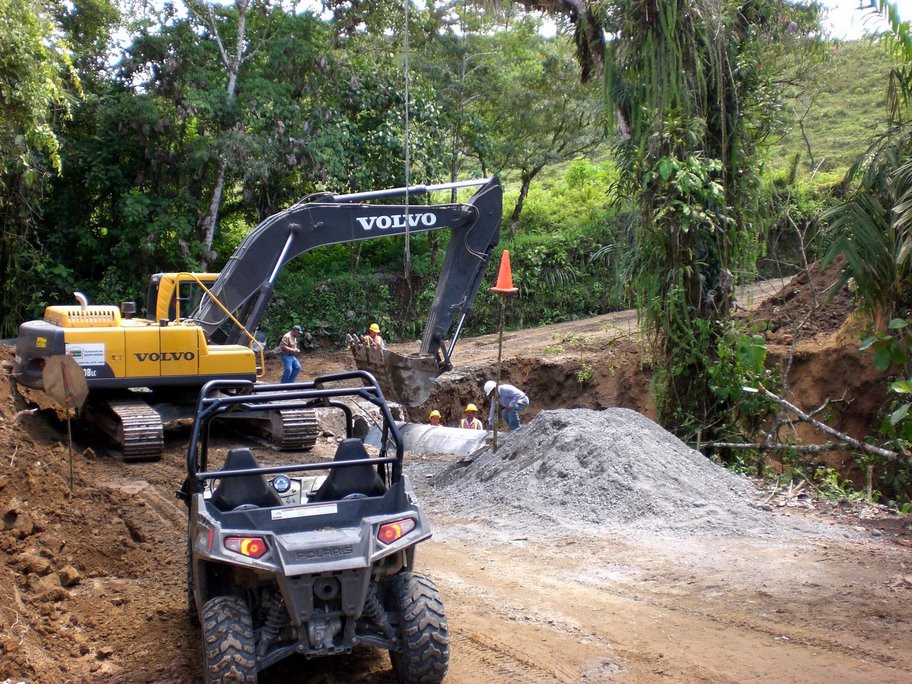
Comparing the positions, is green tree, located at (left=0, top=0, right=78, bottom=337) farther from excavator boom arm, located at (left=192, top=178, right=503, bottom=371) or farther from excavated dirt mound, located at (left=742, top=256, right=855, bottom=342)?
excavated dirt mound, located at (left=742, top=256, right=855, bottom=342)

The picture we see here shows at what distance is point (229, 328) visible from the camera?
1324 centimetres

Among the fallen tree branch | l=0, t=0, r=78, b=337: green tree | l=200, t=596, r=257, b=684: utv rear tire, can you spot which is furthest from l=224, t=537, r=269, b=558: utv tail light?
l=0, t=0, r=78, b=337: green tree

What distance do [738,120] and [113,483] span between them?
923cm

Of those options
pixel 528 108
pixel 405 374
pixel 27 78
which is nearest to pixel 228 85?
pixel 528 108

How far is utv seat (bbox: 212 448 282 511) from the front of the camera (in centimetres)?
545

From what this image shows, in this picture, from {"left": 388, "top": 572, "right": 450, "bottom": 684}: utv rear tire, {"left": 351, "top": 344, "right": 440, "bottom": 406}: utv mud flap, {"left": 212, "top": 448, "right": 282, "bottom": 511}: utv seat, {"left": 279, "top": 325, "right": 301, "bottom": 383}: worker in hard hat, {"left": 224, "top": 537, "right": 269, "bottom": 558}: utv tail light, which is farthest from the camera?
{"left": 279, "top": 325, "right": 301, "bottom": 383}: worker in hard hat

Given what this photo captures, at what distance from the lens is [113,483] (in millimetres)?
10914

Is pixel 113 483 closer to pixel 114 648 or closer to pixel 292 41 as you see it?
pixel 114 648

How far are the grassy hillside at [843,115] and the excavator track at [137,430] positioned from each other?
2165 centimetres

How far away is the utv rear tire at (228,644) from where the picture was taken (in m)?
4.69

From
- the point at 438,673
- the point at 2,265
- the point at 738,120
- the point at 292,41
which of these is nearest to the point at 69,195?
the point at 2,265

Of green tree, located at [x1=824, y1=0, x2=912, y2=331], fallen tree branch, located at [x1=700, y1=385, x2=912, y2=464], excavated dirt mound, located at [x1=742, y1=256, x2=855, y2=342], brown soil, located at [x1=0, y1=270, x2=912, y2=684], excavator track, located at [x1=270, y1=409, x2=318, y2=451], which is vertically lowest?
brown soil, located at [x1=0, y1=270, x2=912, y2=684]

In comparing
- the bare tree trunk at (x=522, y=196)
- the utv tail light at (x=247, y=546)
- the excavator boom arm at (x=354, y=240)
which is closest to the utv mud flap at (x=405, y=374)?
the excavator boom arm at (x=354, y=240)

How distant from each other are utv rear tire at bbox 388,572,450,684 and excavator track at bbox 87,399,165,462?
24.8ft
